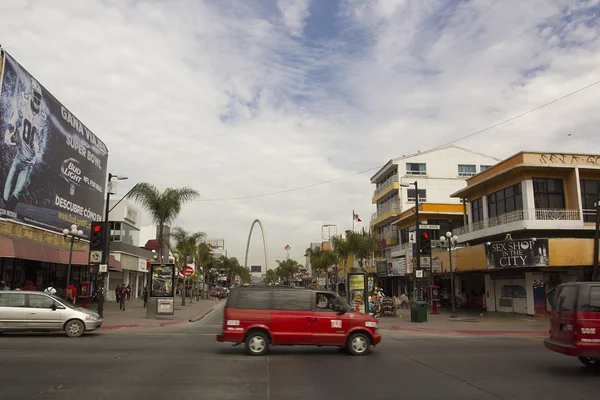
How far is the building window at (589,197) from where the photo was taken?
31.4 meters

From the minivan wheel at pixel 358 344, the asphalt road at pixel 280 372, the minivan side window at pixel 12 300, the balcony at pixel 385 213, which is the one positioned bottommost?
the asphalt road at pixel 280 372

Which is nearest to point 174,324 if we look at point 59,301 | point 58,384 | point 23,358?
point 59,301

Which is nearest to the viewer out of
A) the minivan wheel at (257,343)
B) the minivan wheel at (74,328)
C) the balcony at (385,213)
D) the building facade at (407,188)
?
the minivan wheel at (257,343)

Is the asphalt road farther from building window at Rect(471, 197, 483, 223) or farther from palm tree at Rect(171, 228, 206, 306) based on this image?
palm tree at Rect(171, 228, 206, 306)

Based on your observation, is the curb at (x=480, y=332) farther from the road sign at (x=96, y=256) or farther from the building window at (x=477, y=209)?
the building window at (x=477, y=209)

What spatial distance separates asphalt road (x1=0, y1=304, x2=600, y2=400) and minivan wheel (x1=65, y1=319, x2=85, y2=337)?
1.36 metres

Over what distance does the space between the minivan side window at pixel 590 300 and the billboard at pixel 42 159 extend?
27469 mm

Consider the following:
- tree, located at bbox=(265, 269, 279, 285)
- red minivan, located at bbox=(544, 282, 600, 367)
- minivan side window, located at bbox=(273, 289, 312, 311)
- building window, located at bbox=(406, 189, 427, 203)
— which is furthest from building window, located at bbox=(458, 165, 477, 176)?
tree, located at bbox=(265, 269, 279, 285)

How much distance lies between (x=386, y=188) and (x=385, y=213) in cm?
316

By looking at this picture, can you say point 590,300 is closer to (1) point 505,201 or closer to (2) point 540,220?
(2) point 540,220

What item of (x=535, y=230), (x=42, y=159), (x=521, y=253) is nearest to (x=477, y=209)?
(x=535, y=230)

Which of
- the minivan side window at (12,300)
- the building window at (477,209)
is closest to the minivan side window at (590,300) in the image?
the minivan side window at (12,300)

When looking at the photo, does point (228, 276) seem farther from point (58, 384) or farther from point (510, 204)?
point (58, 384)

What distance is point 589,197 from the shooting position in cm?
3173
